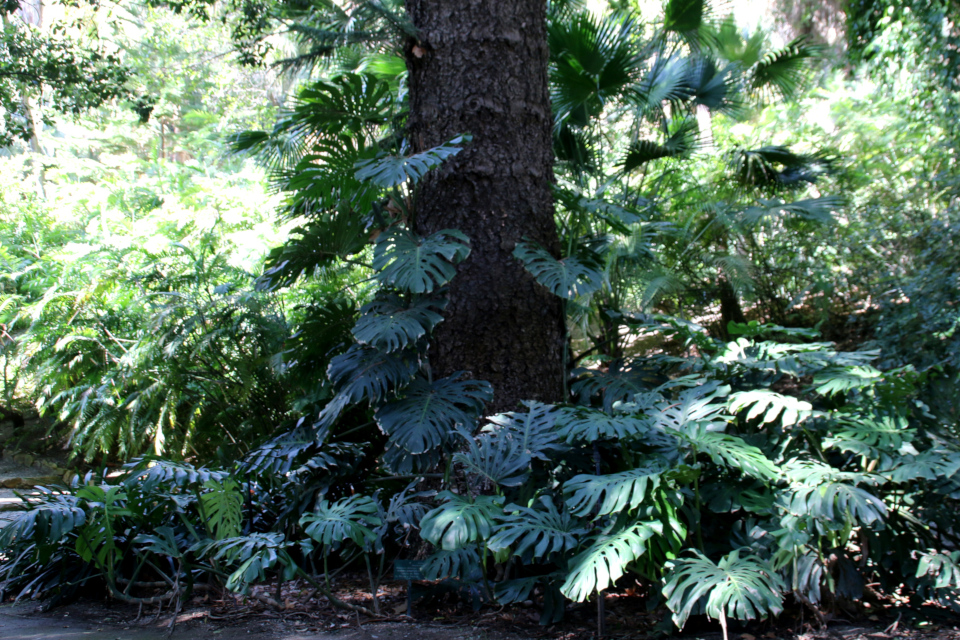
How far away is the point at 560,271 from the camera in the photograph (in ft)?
10.1

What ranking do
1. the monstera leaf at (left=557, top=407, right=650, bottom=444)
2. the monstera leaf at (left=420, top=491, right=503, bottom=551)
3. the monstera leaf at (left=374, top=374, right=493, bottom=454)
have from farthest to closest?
the monstera leaf at (left=374, top=374, right=493, bottom=454) < the monstera leaf at (left=557, top=407, right=650, bottom=444) < the monstera leaf at (left=420, top=491, right=503, bottom=551)

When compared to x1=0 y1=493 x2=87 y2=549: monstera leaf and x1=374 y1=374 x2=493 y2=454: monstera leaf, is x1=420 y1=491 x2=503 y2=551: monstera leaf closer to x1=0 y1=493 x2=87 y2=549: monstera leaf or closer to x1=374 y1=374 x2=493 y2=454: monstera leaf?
x1=374 y1=374 x2=493 y2=454: monstera leaf

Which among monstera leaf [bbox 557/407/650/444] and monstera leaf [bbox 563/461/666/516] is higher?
monstera leaf [bbox 557/407/650/444]

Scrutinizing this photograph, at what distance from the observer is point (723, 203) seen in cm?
569

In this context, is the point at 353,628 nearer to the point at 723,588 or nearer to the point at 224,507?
the point at 224,507

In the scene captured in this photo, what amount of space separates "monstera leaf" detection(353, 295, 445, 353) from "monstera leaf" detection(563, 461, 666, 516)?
3.18 ft

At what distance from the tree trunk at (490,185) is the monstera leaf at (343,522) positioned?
878 mm

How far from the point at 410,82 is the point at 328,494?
2.25 meters

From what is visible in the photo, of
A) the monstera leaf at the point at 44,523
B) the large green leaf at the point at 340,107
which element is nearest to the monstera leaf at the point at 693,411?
the large green leaf at the point at 340,107

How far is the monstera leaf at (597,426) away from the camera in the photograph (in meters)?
2.38

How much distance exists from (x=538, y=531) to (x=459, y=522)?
285 mm

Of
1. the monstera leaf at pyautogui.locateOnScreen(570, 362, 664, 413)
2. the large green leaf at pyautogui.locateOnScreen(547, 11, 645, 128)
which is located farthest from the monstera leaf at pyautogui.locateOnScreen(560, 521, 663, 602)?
the large green leaf at pyautogui.locateOnScreen(547, 11, 645, 128)

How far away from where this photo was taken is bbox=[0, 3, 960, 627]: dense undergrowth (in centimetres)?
234

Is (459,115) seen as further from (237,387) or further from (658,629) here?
(237,387)
